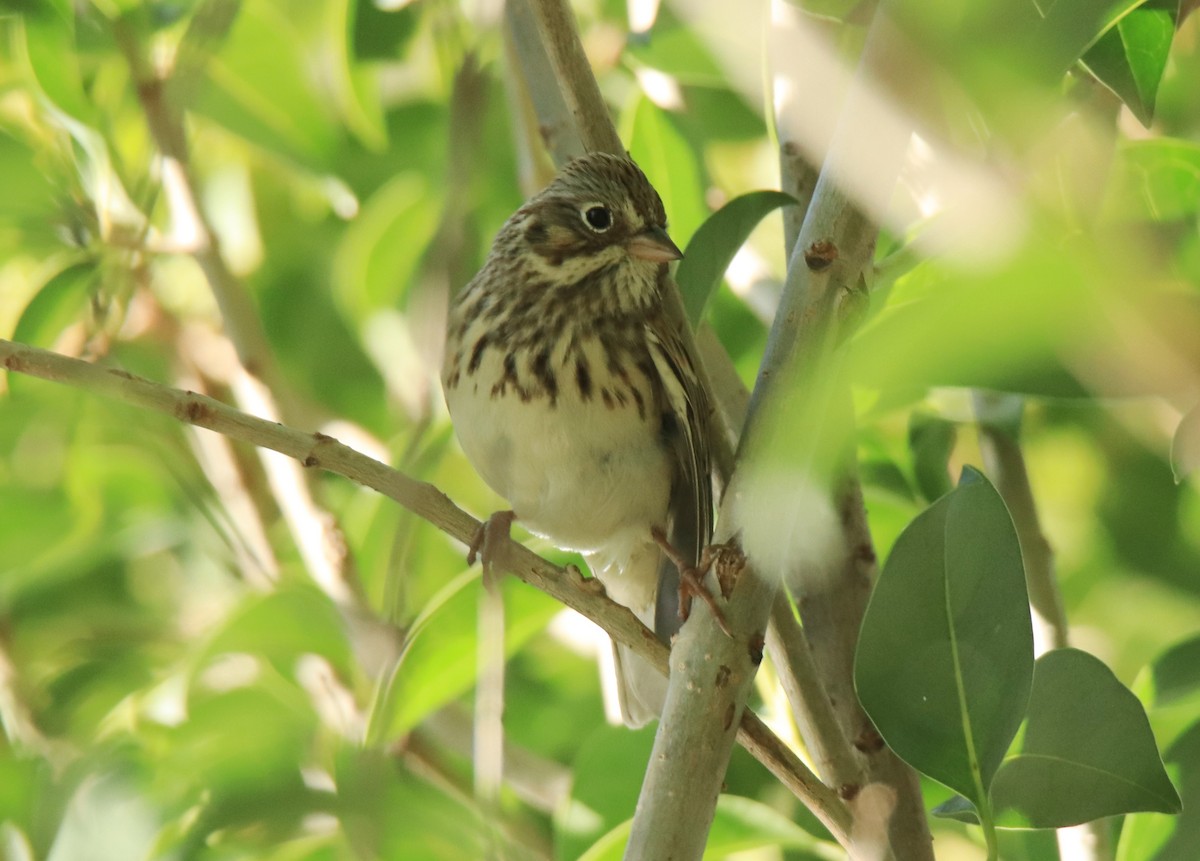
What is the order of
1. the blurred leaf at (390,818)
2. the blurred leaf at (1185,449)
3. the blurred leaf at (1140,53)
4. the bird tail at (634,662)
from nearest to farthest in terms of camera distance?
the blurred leaf at (390,818) → the blurred leaf at (1185,449) → the blurred leaf at (1140,53) → the bird tail at (634,662)

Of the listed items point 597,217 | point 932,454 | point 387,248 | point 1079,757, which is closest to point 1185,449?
point 1079,757

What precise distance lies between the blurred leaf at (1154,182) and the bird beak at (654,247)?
32.6 inches

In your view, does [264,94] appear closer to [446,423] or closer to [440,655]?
[446,423]

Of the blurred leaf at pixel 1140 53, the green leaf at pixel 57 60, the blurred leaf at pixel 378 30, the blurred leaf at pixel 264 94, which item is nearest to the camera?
the blurred leaf at pixel 1140 53

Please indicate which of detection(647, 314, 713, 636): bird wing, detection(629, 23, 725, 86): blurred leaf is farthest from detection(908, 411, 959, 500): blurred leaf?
detection(629, 23, 725, 86): blurred leaf

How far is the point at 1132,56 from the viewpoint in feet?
6.72

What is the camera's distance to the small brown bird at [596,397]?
9.39 feet

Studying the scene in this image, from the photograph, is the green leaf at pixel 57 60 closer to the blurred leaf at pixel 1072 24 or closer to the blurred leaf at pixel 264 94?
the blurred leaf at pixel 264 94

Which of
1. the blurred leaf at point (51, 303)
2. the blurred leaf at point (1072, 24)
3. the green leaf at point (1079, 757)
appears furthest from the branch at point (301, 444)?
the blurred leaf at point (51, 303)

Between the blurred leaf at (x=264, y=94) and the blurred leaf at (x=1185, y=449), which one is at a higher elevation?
the blurred leaf at (x=264, y=94)

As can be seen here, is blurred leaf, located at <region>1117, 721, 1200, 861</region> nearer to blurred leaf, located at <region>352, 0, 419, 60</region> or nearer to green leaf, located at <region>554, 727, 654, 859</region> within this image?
green leaf, located at <region>554, 727, 654, 859</region>

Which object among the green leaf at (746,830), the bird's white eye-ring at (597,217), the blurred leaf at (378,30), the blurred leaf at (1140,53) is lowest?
the green leaf at (746,830)

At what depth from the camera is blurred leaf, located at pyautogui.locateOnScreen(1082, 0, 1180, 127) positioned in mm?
2039

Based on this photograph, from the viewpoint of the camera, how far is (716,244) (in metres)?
2.16
